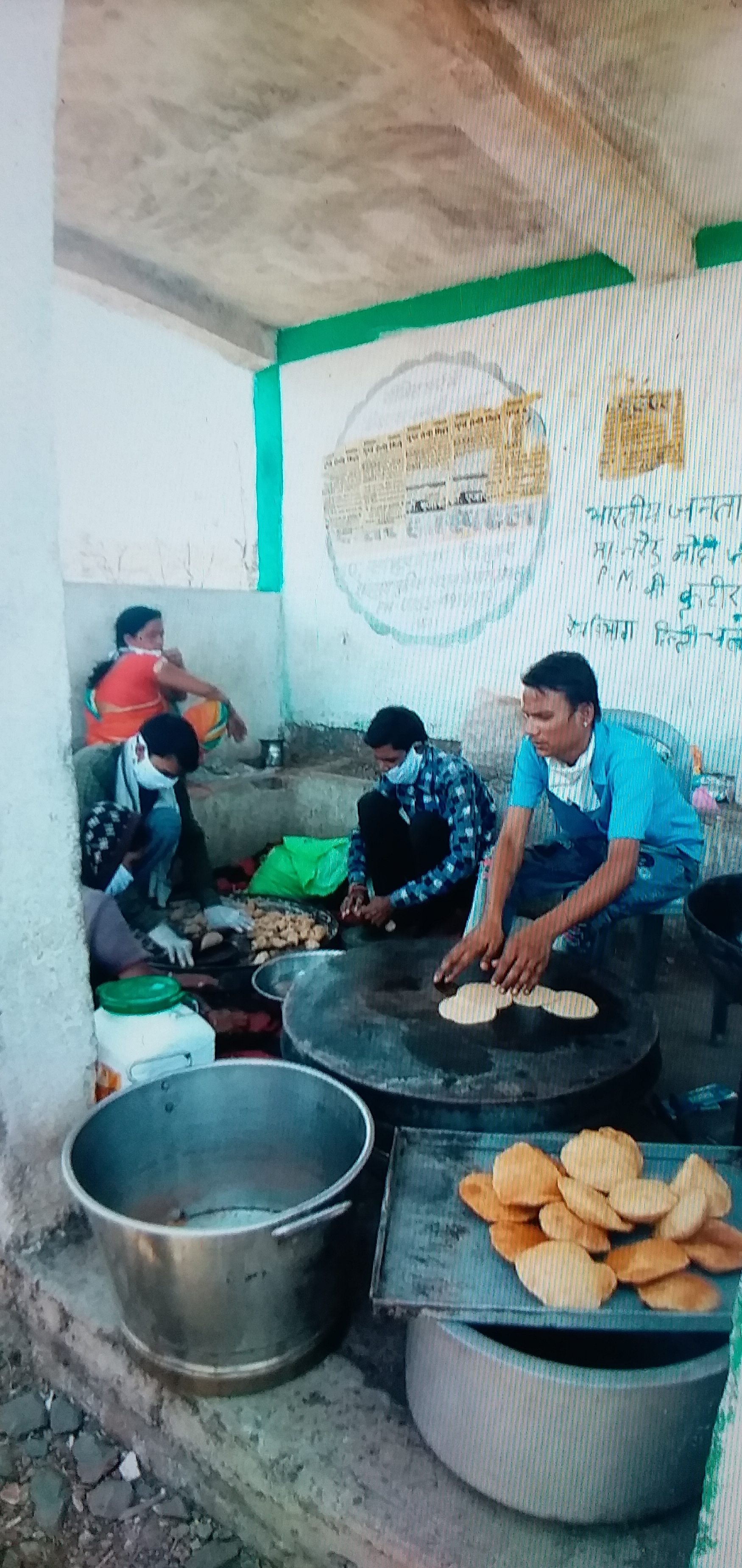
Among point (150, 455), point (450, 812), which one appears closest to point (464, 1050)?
point (450, 812)

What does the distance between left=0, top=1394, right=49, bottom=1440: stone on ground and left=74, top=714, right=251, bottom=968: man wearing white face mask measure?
1.30m

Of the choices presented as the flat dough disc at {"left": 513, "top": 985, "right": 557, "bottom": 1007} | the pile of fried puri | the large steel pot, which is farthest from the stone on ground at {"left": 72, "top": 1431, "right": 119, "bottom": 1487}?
the flat dough disc at {"left": 513, "top": 985, "right": 557, "bottom": 1007}

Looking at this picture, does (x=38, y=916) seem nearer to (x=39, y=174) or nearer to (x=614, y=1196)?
(x=614, y=1196)

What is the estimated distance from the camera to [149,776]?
2887 millimetres

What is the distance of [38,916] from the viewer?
139cm

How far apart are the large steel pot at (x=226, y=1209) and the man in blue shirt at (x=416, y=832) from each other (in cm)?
114

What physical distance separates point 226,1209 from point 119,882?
1469mm

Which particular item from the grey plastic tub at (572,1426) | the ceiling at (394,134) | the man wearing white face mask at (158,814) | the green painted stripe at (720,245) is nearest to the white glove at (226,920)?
the man wearing white face mask at (158,814)

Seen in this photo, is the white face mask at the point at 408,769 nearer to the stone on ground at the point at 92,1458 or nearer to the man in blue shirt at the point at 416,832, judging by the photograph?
the man in blue shirt at the point at 416,832

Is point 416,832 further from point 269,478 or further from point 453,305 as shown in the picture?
point 269,478

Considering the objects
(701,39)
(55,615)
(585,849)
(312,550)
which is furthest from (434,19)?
(312,550)

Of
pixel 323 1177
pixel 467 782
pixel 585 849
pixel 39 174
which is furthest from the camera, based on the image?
pixel 467 782

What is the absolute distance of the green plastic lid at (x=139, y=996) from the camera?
159 cm

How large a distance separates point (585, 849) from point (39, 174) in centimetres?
192
